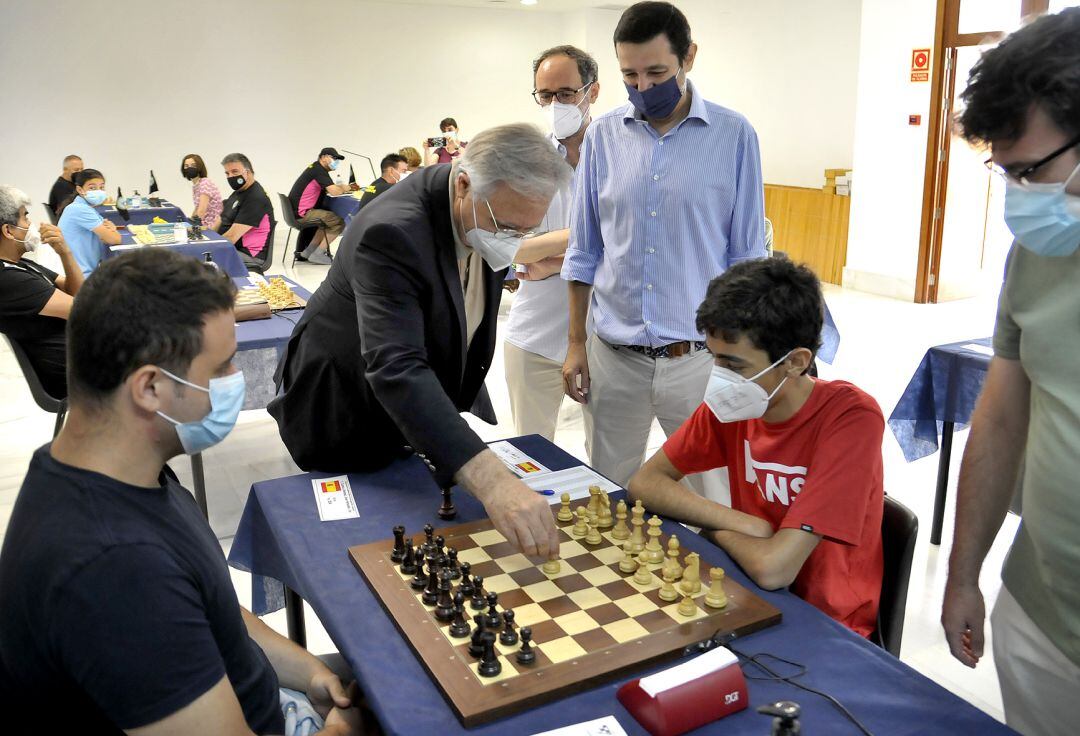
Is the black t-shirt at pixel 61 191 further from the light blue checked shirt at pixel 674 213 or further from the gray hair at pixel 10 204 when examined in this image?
the light blue checked shirt at pixel 674 213

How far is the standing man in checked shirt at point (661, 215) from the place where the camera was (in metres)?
2.39

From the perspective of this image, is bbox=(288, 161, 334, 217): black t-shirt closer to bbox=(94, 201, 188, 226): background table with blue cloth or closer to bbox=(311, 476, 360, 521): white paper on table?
bbox=(94, 201, 188, 226): background table with blue cloth

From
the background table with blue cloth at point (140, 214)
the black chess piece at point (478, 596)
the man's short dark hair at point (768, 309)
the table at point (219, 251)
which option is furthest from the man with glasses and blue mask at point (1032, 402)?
the background table with blue cloth at point (140, 214)

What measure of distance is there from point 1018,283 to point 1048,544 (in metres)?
0.40

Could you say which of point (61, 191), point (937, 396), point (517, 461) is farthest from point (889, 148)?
point (61, 191)

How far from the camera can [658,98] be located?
2.38m

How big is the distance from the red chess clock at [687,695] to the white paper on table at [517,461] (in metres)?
0.88

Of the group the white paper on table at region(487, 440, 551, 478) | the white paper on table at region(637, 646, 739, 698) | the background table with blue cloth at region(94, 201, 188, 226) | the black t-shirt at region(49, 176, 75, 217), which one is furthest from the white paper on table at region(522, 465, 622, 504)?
the black t-shirt at region(49, 176, 75, 217)

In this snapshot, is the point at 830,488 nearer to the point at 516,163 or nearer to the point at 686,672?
the point at 686,672

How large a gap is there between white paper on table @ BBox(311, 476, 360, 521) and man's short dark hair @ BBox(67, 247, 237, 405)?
2.31 ft

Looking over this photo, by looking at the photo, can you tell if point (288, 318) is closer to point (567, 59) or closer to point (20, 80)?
point (567, 59)

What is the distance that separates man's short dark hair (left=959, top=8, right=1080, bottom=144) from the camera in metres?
1.11

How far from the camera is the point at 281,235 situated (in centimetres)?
1257

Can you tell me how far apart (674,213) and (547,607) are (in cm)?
135
